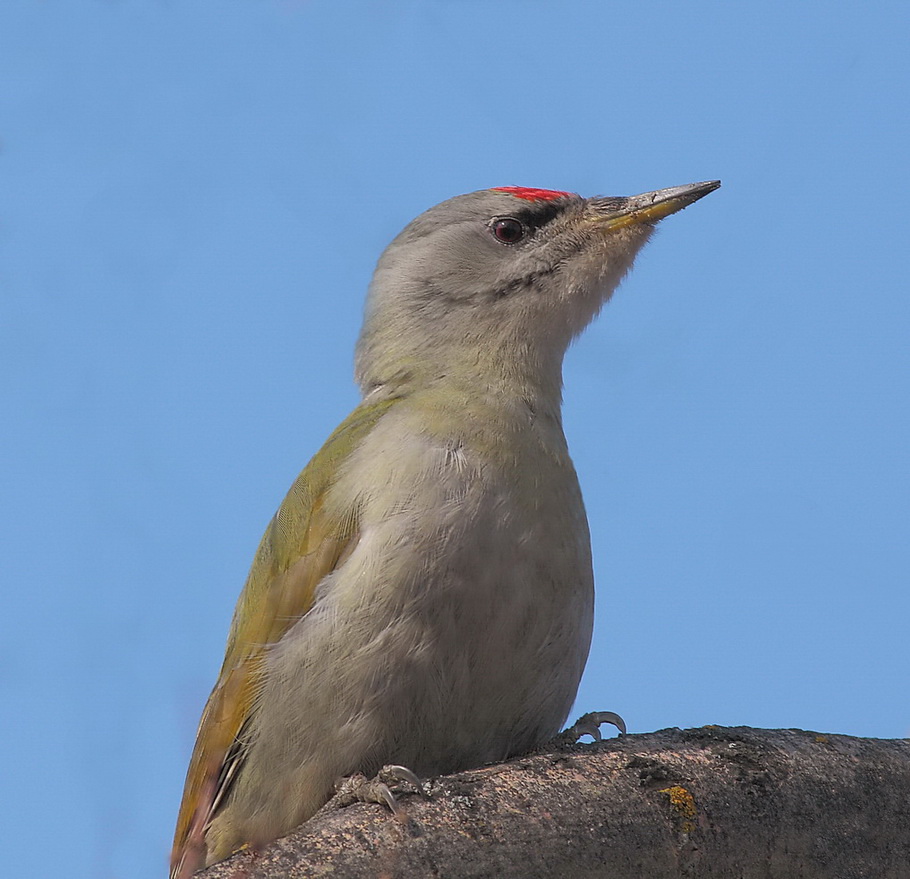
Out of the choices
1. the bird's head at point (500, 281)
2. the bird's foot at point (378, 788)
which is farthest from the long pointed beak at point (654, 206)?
the bird's foot at point (378, 788)

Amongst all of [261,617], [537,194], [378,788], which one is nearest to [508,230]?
[537,194]

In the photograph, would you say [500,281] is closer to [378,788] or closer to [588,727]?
[588,727]

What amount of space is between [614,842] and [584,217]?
11.5 ft

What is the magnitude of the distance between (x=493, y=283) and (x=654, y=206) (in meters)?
0.97

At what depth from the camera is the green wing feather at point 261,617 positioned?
15.0ft

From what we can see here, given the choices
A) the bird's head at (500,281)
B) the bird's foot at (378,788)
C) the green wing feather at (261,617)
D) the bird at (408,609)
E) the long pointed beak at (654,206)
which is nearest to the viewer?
the bird's foot at (378,788)

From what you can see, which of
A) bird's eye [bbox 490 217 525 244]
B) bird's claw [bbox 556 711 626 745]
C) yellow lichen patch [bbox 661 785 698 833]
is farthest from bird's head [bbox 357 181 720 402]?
yellow lichen patch [bbox 661 785 698 833]

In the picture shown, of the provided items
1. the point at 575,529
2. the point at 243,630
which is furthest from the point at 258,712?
the point at 575,529

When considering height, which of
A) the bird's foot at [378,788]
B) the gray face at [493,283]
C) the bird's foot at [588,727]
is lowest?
the bird's foot at [378,788]

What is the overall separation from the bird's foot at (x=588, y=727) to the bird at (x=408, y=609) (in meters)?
0.12

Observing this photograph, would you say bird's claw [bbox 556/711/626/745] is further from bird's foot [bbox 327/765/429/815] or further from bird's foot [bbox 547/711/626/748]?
bird's foot [bbox 327/765/429/815]

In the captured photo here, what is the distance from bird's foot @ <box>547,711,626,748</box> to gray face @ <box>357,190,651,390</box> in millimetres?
1640

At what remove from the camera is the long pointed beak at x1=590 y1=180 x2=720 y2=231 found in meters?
5.94

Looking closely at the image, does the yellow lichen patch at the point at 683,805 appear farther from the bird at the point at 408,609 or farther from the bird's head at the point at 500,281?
the bird's head at the point at 500,281
